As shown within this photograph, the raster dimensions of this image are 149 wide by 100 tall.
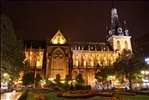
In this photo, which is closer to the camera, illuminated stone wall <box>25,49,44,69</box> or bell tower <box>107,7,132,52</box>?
illuminated stone wall <box>25,49,44,69</box>

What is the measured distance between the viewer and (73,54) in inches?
3086

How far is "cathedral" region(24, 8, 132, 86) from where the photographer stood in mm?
68875

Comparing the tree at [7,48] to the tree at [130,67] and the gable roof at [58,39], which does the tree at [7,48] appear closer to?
the tree at [130,67]

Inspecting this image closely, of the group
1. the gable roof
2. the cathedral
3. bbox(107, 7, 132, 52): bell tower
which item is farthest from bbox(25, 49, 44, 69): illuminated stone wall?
bbox(107, 7, 132, 52): bell tower

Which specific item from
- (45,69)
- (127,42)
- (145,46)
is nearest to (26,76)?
(45,69)

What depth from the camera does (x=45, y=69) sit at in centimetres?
6969

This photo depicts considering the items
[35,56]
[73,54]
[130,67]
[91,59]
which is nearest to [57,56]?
[73,54]

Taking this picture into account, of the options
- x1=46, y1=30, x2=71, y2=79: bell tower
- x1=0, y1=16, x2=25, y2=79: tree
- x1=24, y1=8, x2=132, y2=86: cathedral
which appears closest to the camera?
x1=0, y1=16, x2=25, y2=79: tree

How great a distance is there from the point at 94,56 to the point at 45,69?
26264mm

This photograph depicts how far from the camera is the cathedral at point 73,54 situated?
226 feet

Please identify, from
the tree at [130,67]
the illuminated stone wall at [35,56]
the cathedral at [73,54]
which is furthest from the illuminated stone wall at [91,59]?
the tree at [130,67]

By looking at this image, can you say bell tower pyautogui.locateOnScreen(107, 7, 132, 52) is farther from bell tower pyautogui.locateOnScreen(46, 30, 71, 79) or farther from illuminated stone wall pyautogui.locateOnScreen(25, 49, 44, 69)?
illuminated stone wall pyautogui.locateOnScreen(25, 49, 44, 69)

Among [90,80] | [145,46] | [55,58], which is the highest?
[145,46]

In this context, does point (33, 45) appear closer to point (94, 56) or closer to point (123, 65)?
point (94, 56)
